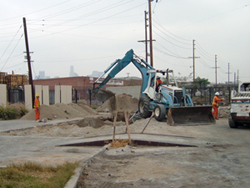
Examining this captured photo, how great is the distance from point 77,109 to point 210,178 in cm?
2059

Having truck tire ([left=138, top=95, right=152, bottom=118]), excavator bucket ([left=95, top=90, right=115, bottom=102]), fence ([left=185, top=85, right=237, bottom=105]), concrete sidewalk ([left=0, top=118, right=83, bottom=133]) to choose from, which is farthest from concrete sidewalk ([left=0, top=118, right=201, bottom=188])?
fence ([left=185, top=85, right=237, bottom=105])

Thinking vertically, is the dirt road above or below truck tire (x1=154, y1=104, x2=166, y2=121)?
below

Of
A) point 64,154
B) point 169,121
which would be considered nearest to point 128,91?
point 169,121

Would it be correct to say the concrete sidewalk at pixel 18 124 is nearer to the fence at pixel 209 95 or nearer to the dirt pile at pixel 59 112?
the dirt pile at pixel 59 112

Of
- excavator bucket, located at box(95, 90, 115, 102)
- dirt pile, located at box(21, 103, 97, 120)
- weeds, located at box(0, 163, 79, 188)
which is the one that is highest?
excavator bucket, located at box(95, 90, 115, 102)

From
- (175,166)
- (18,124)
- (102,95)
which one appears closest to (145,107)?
(102,95)

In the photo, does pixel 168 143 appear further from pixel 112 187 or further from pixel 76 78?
pixel 76 78

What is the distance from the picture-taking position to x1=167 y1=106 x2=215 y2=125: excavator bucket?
14742mm

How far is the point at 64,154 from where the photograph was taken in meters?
8.39

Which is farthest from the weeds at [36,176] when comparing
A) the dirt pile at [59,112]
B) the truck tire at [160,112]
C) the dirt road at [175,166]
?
the dirt pile at [59,112]

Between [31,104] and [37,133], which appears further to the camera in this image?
[31,104]

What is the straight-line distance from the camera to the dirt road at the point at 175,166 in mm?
5734

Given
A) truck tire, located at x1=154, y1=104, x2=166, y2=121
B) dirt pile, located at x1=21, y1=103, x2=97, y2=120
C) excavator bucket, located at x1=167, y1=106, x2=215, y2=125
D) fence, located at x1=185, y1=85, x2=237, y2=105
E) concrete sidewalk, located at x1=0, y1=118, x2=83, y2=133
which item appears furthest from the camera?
fence, located at x1=185, y1=85, x2=237, y2=105

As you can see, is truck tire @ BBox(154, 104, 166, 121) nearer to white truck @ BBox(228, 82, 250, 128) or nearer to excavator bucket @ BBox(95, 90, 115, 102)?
white truck @ BBox(228, 82, 250, 128)
